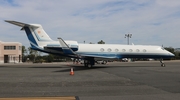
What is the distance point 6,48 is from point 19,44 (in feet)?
13.6

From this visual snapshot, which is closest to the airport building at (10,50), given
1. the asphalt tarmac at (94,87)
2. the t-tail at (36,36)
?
the t-tail at (36,36)

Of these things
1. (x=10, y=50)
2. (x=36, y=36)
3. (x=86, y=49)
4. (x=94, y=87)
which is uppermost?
(x=36, y=36)

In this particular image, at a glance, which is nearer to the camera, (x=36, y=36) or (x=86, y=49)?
(x=36, y=36)

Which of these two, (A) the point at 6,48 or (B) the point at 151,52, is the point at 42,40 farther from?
(A) the point at 6,48

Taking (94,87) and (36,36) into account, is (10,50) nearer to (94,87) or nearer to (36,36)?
(36,36)

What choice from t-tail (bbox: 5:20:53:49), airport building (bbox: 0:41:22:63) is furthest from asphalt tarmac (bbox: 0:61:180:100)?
airport building (bbox: 0:41:22:63)

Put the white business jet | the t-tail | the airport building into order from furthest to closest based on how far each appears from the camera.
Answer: the airport building
the t-tail
the white business jet

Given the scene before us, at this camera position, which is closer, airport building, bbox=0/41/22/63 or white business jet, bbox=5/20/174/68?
white business jet, bbox=5/20/174/68

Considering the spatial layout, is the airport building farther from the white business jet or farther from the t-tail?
the white business jet

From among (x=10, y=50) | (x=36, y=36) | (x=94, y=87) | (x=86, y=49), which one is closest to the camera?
(x=94, y=87)

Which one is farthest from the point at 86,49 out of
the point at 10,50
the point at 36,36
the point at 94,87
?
the point at 10,50

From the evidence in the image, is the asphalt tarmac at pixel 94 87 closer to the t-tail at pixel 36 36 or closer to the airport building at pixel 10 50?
the t-tail at pixel 36 36

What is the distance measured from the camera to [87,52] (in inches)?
1088

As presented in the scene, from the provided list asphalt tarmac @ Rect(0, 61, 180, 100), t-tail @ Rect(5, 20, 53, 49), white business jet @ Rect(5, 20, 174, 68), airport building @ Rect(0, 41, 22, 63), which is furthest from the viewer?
airport building @ Rect(0, 41, 22, 63)
